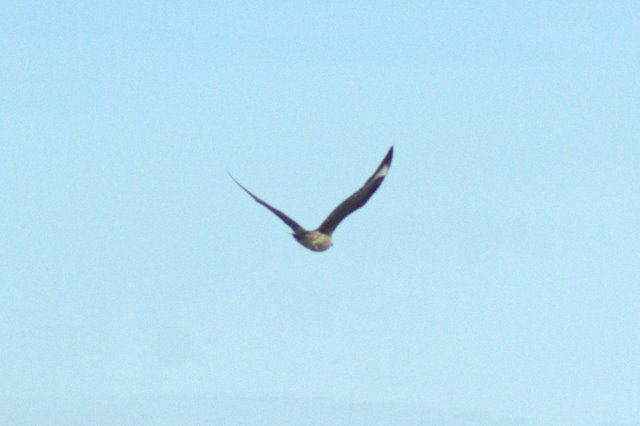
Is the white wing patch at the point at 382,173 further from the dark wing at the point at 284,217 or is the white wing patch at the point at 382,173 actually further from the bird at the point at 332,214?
the dark wing at the point at 284,217

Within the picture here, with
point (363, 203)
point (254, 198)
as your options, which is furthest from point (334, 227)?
point (254, 198)

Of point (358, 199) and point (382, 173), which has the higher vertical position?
point (382, 173)

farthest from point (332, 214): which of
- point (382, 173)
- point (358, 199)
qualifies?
point (382, 173)

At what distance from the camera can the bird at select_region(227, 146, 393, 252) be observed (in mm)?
26484

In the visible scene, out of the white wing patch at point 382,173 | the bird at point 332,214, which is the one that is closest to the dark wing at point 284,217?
the bird at point 332,214

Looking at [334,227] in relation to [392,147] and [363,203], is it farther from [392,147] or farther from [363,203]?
[392,147]

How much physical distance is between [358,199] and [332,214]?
3.47 feet

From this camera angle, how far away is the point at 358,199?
90.4 ft

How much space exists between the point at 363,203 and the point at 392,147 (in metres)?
2.25

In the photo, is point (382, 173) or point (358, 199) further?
point (358, 199)

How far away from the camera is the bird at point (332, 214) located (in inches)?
1043

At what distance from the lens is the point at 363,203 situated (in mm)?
27859

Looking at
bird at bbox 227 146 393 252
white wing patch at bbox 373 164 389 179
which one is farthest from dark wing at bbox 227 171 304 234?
white wing patch at bbox 373 164 389 179

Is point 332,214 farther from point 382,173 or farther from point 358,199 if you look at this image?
point 382,173
